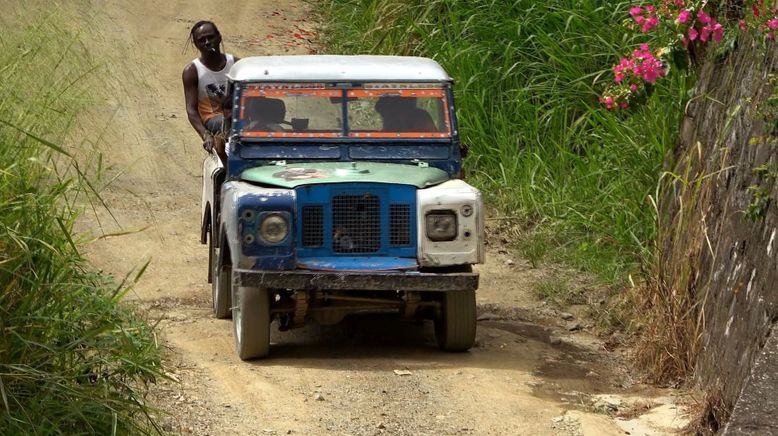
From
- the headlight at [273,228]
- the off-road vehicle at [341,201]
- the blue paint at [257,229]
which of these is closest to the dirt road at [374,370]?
the off-road vehicle at [341,201]

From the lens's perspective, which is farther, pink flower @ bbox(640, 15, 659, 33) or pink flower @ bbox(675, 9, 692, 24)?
pink flower @ bbox(640, 15, 659, 33)

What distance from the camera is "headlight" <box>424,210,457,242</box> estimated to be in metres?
7.97

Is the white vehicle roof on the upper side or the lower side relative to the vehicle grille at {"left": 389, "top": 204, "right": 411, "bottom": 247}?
upper

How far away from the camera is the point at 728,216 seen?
748cm

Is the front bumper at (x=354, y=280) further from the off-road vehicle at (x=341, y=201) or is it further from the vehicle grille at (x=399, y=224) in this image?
the vehicle grille at (x=399, y=224)

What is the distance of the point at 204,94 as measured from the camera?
9.80m

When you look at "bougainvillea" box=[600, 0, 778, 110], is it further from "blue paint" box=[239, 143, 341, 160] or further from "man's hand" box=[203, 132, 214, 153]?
"man's hand" box=[203, 132, 214, 153]

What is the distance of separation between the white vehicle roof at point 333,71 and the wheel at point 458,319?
1432 mm

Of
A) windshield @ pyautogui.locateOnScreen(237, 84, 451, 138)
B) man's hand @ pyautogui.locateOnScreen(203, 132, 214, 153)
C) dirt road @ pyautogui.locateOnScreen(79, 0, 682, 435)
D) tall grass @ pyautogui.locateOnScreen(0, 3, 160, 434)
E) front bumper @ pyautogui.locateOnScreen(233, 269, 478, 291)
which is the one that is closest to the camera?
tall grass @ pyautogui.locateOnScreen(0, 3, 160, 434)

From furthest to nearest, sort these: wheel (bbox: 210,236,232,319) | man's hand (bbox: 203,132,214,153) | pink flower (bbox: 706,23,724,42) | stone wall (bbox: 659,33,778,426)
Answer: man's hand (bbox: 203,132,214,153) < wheel (bbox: 210,236,232,319) < pink flower (bbox: 706,23,724,42) < stone wall (bbox: 659,33,778,426)

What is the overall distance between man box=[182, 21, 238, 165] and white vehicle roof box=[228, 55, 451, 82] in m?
0.67

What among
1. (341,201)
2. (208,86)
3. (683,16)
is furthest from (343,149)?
(683,16)

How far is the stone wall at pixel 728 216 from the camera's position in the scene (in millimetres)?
6680

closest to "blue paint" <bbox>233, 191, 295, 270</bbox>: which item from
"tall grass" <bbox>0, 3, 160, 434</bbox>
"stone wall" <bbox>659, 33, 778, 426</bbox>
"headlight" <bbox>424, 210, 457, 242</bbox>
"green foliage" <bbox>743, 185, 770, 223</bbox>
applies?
"headlight" <bbox>424, 210, 457, 242</bbox>
